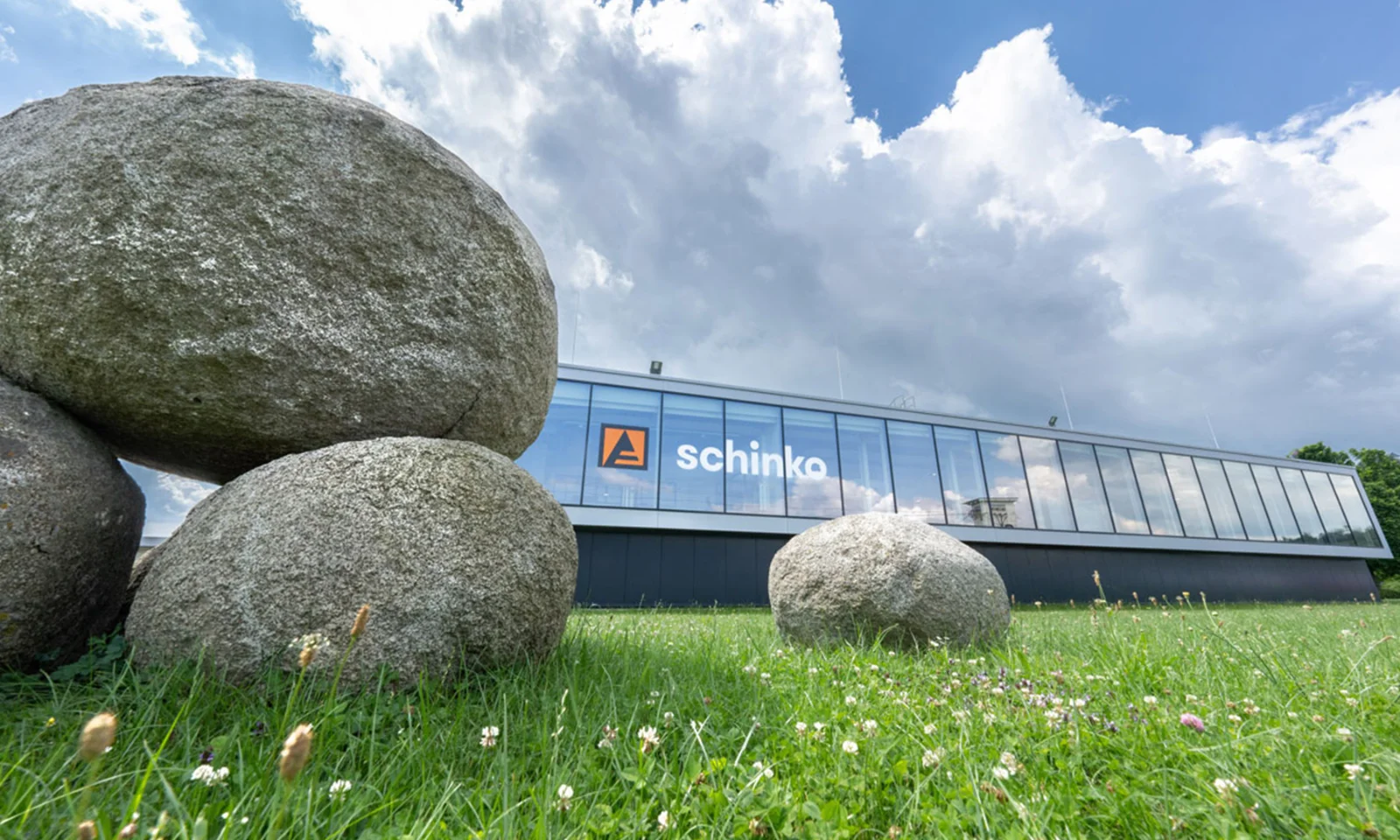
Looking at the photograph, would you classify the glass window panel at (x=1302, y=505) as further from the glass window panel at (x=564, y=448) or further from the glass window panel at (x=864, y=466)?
the glass window panel at (x=564, y=448)

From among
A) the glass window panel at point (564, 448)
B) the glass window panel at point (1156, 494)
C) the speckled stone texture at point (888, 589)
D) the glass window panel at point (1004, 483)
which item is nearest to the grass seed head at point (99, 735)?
the speckled stone texture at point (888, 589)

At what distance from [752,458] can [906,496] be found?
558 centimetres

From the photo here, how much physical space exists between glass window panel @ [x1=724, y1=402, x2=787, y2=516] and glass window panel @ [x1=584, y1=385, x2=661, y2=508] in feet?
7.83

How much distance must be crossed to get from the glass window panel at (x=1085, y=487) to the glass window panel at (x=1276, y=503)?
981cm

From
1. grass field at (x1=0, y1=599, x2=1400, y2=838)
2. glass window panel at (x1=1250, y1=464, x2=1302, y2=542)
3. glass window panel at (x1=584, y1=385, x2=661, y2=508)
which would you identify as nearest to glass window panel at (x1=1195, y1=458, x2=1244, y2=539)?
glass window panel at (x1=1250, y1=464, x2=1302, y2=542)

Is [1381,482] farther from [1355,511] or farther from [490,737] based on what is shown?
[490,737]

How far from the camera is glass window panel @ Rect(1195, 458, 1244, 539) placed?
24469mm

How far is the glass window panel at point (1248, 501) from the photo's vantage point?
2522cm

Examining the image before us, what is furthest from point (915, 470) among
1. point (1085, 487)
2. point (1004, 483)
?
point (1085, 487)

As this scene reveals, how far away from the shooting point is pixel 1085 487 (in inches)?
895

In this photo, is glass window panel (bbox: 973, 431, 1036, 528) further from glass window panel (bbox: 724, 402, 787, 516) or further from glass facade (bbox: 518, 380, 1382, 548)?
glass window panel (bbox: 724, 402, 787, 516)

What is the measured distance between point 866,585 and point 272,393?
4.42m

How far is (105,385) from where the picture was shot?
288cm

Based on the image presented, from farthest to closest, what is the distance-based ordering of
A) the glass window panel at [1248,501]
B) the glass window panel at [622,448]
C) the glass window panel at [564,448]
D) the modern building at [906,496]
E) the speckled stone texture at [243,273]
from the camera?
1. the glass window panel at [1248,501]
2. the modern building at [906,496]
3. the glass window panel at [622,448]
4. the glass window panel at [564,448]
5. the speckled stone texture at [243,273]
